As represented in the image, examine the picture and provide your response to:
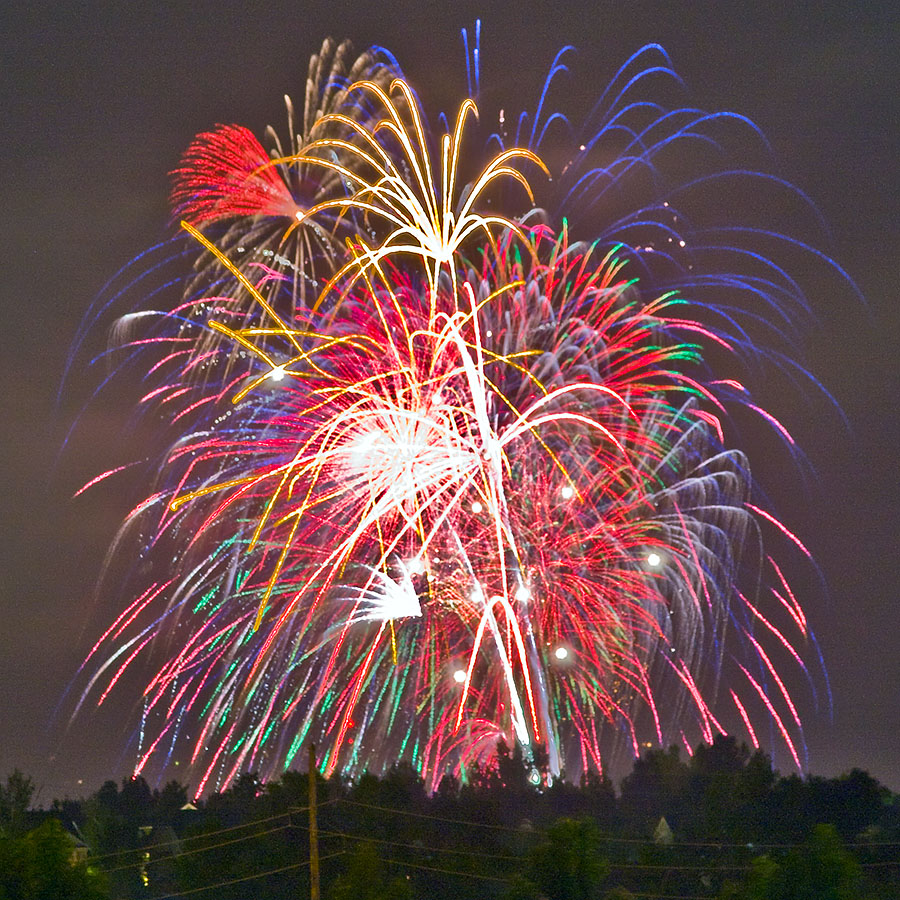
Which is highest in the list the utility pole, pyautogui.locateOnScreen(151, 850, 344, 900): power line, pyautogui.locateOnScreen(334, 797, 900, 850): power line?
pyautogui.locateOnScreen(334, 797, 900, 850): power line

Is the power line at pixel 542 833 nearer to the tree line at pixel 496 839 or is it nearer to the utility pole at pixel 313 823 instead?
the tree line at pixel 496 839

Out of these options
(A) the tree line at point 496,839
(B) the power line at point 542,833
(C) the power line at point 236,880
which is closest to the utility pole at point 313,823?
(A) the tree line at point 496,839

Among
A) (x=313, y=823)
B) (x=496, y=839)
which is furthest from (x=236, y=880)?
(x=313, y=823)

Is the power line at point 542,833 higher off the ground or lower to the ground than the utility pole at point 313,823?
higher

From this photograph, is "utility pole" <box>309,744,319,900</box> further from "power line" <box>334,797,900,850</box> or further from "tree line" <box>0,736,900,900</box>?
"power line" <box>334,797,900,850</box>

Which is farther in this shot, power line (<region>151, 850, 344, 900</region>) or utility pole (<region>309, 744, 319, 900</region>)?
power line (<region>151, 850, 344, 900</region>)

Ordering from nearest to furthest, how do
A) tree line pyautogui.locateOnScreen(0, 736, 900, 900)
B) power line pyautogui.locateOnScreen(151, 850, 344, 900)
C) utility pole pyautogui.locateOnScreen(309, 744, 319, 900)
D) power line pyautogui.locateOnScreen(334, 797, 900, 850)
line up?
utility pole pyautogui.locateOnScreen(309, 744, 319, 900)
tree line pyautogui.locateOnScreen(0, 736, 900, 900)
power line pyautogui.locateOnScreen(151, 850, 344, 900)
power line pyautogui.locateOnScreen(334, 797, 900, 850)

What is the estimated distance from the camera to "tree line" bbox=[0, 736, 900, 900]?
3772cm

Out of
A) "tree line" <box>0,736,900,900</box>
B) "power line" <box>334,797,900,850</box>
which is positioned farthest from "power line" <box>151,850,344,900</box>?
"power line" <box>334,797,900,850</box>

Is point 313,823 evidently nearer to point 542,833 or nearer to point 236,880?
point 236,880

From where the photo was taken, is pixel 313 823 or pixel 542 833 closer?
pixel 313 823

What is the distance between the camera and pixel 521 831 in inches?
2238

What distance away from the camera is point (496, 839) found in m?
57.7

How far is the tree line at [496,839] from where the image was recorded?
124 feet
